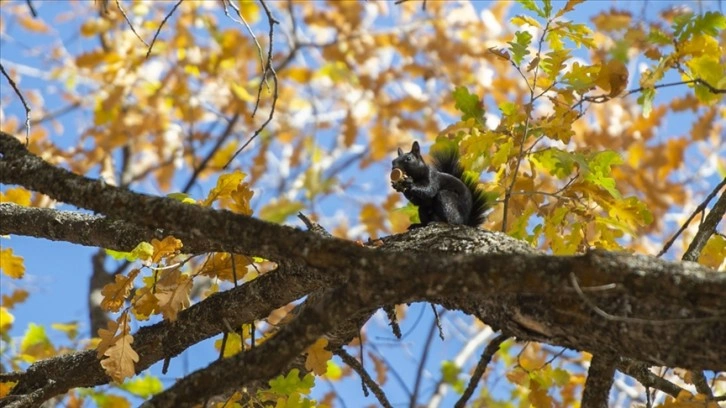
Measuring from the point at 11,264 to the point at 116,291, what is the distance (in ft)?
3.36

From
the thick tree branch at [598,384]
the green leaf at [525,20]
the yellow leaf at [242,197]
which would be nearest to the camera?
the thick tree branch at [598,384]

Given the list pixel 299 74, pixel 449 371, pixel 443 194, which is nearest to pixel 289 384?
pixel 443 194

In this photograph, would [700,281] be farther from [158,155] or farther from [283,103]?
[283,103]

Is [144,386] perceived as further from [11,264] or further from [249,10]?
[249,10]

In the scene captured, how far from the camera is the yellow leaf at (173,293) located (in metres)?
2.36

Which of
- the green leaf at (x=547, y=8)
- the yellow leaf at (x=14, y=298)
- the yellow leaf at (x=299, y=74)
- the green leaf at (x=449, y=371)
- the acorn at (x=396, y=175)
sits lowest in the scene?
the acorn at (x=396, y=175)

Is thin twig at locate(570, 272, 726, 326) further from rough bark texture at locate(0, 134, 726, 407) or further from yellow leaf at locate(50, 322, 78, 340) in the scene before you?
yellow leaf at locate(50, 322, 78, 340)

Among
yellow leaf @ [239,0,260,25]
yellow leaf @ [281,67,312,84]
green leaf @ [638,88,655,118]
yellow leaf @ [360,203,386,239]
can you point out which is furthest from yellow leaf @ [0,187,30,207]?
yellow leaf @ [281,67,312,84]

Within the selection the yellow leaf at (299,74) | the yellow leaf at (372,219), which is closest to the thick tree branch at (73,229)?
the yellow leaf at (372,219)

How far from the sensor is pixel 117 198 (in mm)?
1904

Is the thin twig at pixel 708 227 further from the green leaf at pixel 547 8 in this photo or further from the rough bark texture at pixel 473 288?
the green leaf at pixel 547 8

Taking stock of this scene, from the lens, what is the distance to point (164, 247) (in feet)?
7.68

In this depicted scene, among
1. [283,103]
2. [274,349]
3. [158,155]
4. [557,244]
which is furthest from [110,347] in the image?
[283,103]

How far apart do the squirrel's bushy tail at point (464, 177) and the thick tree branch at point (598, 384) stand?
128 centimetres
